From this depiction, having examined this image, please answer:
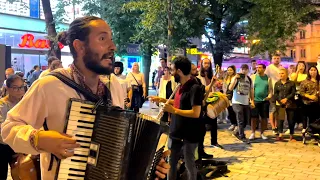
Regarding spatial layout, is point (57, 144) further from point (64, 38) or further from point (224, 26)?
point (224, 26)

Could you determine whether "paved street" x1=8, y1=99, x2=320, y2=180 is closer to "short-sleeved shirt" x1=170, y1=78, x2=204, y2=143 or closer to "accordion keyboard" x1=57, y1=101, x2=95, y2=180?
"short-sleeved shirt" x1=170, y1=78, x2=204, y2=143

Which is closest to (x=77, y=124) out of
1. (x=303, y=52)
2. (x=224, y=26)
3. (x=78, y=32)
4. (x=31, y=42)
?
(x=78, y=32)

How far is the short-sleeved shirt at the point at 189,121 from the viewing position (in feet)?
14.7

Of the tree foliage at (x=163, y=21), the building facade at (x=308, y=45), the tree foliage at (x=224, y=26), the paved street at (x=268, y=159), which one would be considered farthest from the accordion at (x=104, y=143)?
the building facade at (x=308, y=45)

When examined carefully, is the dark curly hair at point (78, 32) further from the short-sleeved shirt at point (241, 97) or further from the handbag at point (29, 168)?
the short-sleeved shirt at point (241, 97)

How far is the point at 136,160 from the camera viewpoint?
1861mm

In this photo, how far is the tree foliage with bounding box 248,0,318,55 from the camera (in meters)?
11.3

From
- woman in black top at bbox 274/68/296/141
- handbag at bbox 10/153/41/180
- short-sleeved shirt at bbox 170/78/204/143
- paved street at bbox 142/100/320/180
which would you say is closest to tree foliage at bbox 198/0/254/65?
woman in black top at bbox 274/68/296/141

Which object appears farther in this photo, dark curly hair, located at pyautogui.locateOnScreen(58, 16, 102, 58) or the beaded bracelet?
dark curly hair, located at pyautogui.locateOnScreen(58, 16, 102, 58)

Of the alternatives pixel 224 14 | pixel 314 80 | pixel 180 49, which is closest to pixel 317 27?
pixel 224 14

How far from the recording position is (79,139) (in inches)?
71.9

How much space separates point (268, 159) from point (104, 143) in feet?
19.3

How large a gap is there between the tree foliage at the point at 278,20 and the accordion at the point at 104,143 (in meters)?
10.4

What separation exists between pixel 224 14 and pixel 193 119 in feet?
47.8
